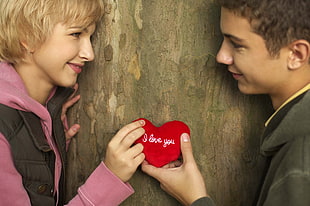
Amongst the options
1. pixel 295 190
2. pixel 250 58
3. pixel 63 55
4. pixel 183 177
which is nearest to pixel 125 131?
pixel 183 177

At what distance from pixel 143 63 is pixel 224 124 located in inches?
17.7

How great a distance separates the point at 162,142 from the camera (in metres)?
1.52

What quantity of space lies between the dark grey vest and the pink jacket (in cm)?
3

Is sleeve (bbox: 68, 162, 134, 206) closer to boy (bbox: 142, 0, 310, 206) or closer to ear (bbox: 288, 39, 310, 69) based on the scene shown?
boy (bbox: 142, 0, 310, 206)

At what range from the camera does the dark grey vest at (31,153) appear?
143cm

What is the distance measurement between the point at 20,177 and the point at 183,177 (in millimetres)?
659

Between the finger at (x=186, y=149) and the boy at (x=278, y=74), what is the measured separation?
11 centimetres

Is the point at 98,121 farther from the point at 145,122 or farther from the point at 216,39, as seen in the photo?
the point at 216,39

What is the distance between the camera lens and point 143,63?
1.58 metres

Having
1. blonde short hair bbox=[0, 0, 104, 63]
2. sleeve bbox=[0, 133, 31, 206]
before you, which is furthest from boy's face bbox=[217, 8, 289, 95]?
sleeve bbox=[0, 133, 31, 206]

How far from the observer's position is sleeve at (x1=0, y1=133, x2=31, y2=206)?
4.52ft

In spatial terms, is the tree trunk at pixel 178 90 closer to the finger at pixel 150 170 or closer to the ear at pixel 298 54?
the finger at pixel 150 170

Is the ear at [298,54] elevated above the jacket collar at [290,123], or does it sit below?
above

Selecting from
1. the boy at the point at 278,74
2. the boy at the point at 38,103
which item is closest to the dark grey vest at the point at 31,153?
the boy at the point at 38,103
